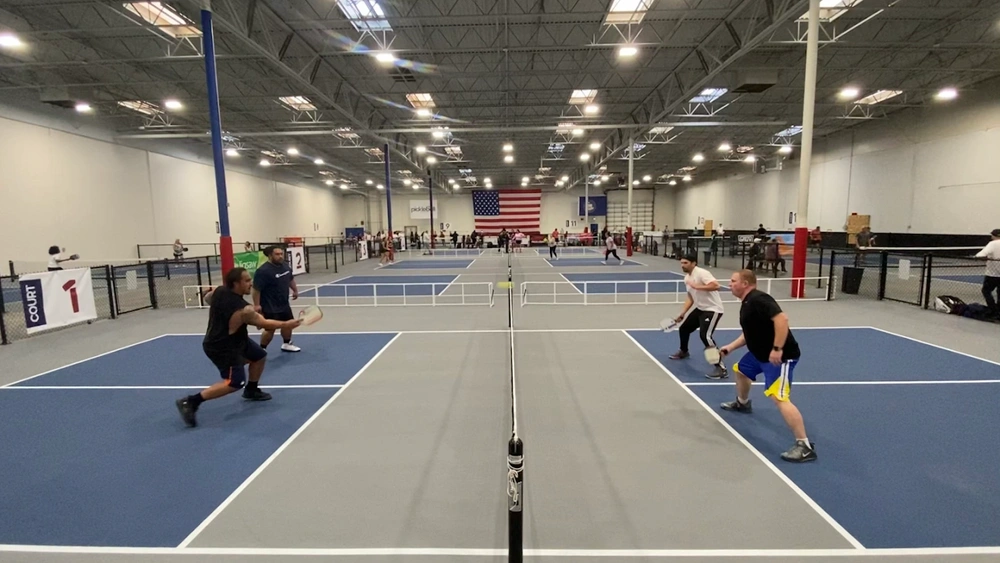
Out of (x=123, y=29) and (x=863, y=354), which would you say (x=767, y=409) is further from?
(x=123, y=29)

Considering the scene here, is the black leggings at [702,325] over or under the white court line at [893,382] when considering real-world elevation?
over

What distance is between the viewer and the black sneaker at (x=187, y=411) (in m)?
5.19

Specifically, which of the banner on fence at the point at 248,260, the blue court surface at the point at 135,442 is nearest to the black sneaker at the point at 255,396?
the blue court surface at the point at 135,442

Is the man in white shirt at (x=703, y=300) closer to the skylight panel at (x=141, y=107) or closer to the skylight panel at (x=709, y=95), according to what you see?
the skylight panel at (x=709, y=95)

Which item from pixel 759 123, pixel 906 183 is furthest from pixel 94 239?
pixel 906 183

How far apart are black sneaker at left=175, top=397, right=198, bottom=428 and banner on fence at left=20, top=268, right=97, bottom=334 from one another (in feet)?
25.2

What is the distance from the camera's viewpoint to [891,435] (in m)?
4.80

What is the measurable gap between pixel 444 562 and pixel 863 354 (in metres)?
7.96

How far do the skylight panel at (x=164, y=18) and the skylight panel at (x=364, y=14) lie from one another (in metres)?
4.69

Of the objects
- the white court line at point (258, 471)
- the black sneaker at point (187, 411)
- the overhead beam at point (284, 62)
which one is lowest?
the white court line at point (258, 471)

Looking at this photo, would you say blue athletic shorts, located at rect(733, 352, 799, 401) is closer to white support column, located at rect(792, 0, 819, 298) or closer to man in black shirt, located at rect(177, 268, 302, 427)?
man in black shirt, located at rect(177, 268, 302, 427)

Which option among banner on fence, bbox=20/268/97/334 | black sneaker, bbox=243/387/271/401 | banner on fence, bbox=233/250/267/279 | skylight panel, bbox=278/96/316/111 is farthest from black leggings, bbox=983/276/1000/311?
skylight panel, bbox=278/96/316/111

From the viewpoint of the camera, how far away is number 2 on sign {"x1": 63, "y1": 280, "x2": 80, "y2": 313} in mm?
10711

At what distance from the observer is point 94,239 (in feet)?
79.8
